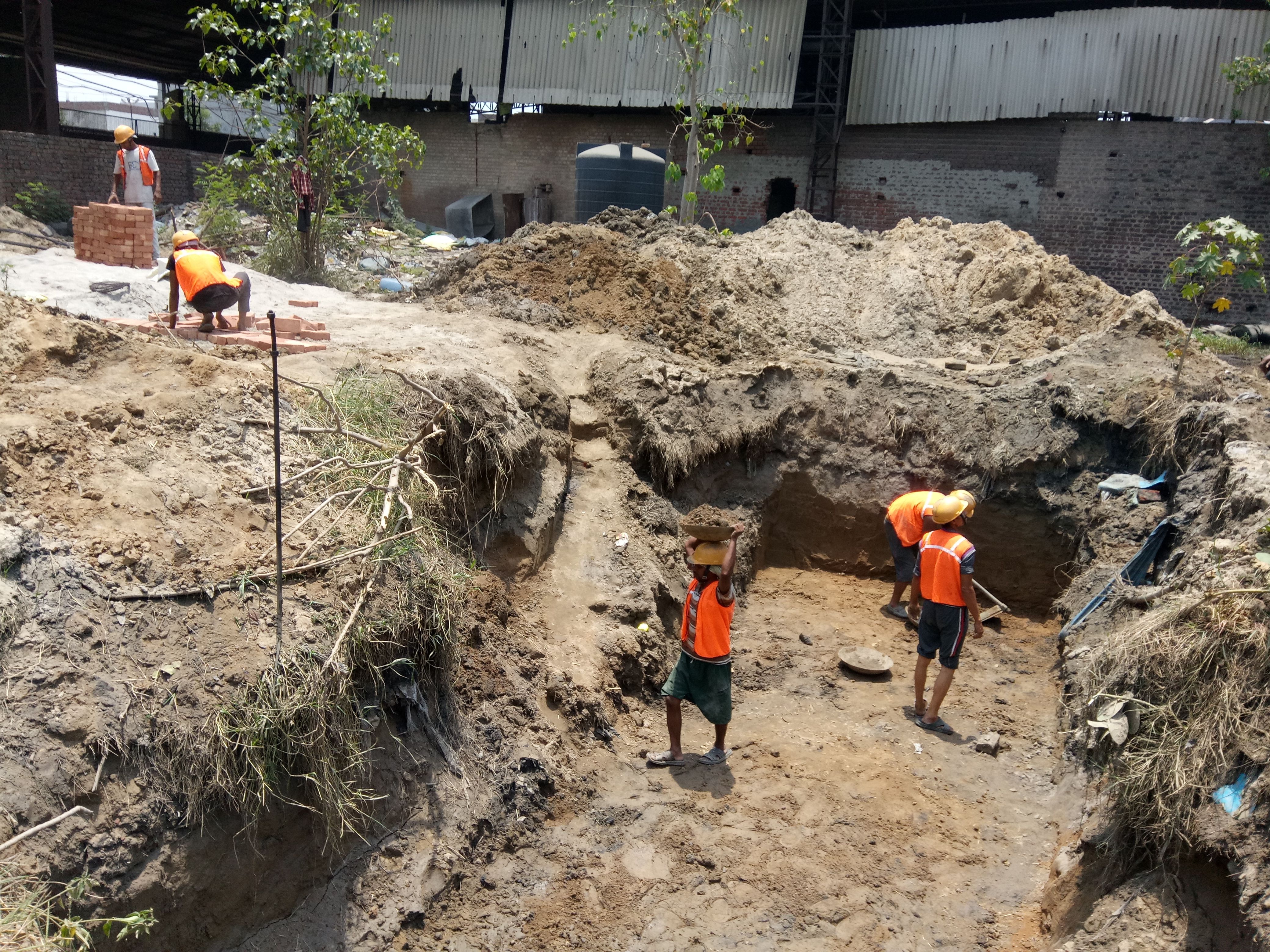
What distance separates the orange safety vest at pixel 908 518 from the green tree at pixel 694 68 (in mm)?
6158

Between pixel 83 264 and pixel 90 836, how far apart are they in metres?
7.23

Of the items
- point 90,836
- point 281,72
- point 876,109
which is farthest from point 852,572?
point 876,109

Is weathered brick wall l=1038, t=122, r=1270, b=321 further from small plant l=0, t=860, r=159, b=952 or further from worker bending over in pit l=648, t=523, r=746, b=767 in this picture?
small plant l=0, t=860, r=159, b=952

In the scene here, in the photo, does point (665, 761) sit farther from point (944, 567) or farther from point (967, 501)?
point (967, 501)

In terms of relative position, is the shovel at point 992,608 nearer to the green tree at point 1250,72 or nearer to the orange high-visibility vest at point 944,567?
the orange high-visibility vest at point 944,567

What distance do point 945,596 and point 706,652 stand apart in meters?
1.76

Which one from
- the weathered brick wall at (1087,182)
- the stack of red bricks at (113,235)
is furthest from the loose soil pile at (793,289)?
the weathered brick wall at (1087,182)

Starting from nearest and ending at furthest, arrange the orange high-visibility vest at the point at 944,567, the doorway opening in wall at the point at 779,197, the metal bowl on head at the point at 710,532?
1. the metal bowl on head at the point at 710,532
2. the orange high-visibility vest at the point at 944,567
3. the doorway opening in wall at the point at 779,197

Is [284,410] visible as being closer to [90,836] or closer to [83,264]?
[90,836]

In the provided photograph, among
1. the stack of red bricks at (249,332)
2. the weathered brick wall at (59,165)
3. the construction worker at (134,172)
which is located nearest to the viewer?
the stack of red bricks at (249,332)

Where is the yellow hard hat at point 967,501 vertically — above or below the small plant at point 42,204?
below

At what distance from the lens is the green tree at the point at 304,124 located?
1159 centimetres

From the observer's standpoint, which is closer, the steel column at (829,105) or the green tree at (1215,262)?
the green tree at (1215,262)

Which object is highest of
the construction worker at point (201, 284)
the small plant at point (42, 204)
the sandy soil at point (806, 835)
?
the small plant at point (42, 204)
